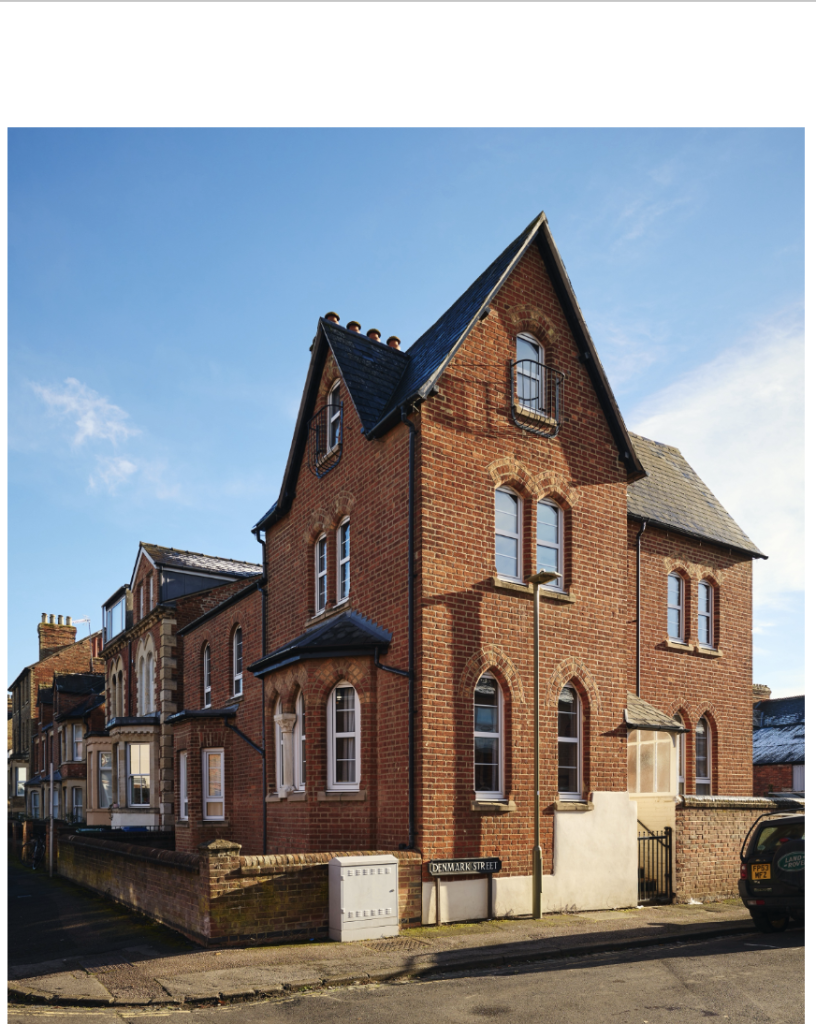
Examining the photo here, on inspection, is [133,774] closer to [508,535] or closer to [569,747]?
[569,747]

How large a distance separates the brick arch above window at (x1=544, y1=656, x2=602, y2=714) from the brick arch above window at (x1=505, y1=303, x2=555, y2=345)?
6.56 m

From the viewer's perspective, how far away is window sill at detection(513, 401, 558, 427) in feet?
57.5

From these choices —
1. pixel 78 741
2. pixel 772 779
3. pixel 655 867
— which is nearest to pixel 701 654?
pixel 655 867

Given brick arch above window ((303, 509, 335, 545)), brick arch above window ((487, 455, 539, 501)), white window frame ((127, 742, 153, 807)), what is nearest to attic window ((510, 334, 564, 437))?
brick arch above window ((487, 455, 539, 501))

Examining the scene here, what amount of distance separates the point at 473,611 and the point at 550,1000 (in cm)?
722

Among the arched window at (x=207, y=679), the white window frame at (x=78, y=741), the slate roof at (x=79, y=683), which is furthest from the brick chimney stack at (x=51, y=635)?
the arched window at (x=207, y=679)

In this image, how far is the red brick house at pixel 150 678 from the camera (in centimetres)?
3177

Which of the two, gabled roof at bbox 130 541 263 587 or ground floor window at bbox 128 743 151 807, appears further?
gabled roof at bbox 130 541 263 587

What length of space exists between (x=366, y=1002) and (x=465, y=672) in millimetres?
6574

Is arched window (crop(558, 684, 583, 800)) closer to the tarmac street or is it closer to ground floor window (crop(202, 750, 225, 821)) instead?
the tarmac street

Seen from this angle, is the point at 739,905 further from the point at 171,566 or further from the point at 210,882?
the point at 171,566

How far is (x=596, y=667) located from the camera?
17.8 meters

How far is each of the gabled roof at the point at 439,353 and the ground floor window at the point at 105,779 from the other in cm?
2250

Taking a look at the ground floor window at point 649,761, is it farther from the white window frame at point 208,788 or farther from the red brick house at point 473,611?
the white window frame at point 208,788
